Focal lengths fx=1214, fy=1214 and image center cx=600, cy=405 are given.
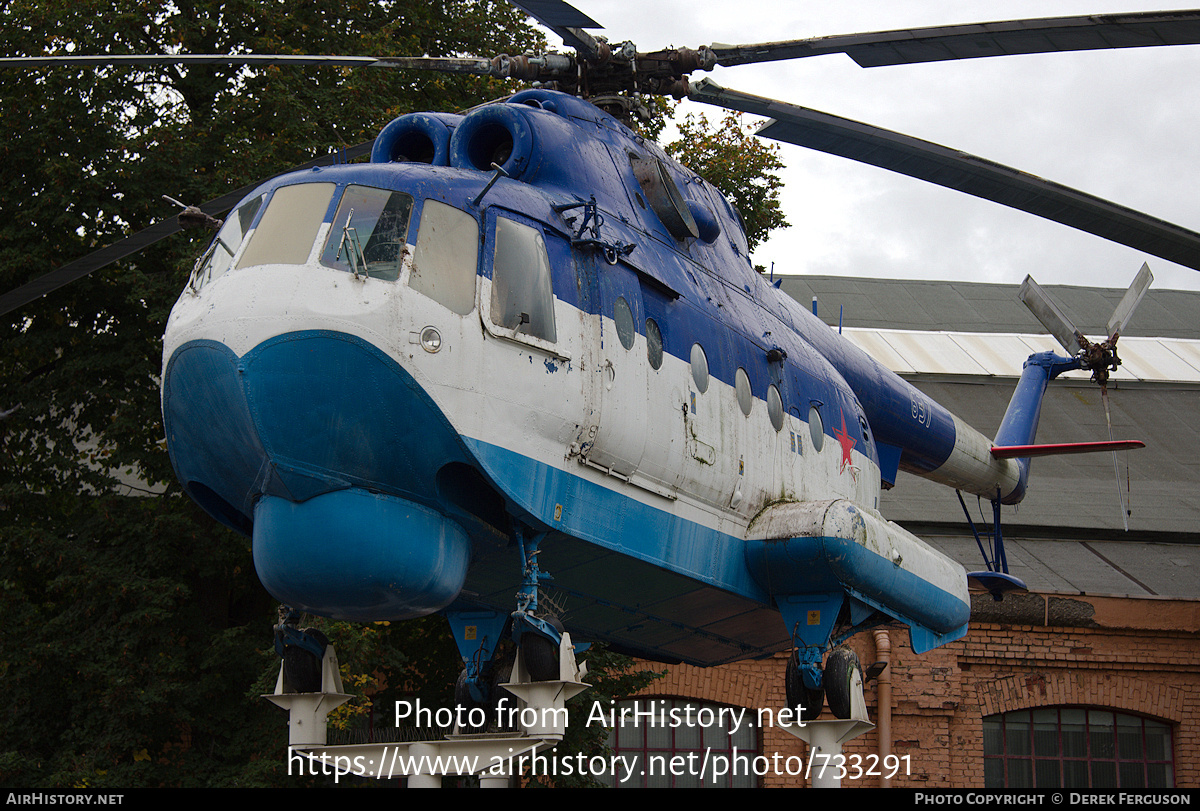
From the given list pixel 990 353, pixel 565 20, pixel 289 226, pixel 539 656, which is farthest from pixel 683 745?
pixel 990 353

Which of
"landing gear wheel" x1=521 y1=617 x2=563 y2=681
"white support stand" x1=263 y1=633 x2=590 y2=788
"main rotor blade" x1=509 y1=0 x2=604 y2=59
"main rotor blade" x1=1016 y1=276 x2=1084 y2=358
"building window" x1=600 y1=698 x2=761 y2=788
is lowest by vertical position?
"white support stand" x1=263 y1=633 x2=590 y2=788

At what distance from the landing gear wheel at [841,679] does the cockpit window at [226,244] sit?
5.46 meters

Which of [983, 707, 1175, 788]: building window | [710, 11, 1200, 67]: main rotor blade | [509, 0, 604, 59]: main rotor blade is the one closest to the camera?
[710, 11, 1200, 67]: main rotor blade

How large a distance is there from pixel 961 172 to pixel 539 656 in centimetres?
606

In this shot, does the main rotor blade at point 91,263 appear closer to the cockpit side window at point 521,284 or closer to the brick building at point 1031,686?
the cockpit side window at point 521,284

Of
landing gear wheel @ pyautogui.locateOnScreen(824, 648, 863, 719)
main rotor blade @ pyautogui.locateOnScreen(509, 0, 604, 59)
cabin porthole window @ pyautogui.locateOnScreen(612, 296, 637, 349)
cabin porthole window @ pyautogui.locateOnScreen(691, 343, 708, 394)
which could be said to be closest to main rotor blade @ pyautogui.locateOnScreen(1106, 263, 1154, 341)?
landing gear wheel @ pyautogui.locateOnScreen(824, 648, 863, 719)

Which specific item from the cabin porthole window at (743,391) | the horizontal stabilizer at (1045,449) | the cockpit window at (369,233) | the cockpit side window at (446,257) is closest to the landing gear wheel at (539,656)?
the cockpit side window at (446,257)

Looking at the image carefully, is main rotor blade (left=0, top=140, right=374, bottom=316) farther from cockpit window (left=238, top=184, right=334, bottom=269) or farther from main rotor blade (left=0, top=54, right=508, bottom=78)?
cockpit window (left=238, top=184, right=334, bottom=269)

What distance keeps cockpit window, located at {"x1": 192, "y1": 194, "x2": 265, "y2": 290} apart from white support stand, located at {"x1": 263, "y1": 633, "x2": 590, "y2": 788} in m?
2.75

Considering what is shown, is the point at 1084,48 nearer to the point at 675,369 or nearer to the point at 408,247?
the point at 675,369

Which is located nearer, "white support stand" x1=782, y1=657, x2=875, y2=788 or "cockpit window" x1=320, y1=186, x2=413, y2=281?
"cockpit window" x1=320, y1=186, x2=413, y2=281

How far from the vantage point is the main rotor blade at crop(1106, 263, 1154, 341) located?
15.5m

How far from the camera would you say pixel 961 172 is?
10.8 m

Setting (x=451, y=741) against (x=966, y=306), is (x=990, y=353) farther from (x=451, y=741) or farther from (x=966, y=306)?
(x=451, y=741)
